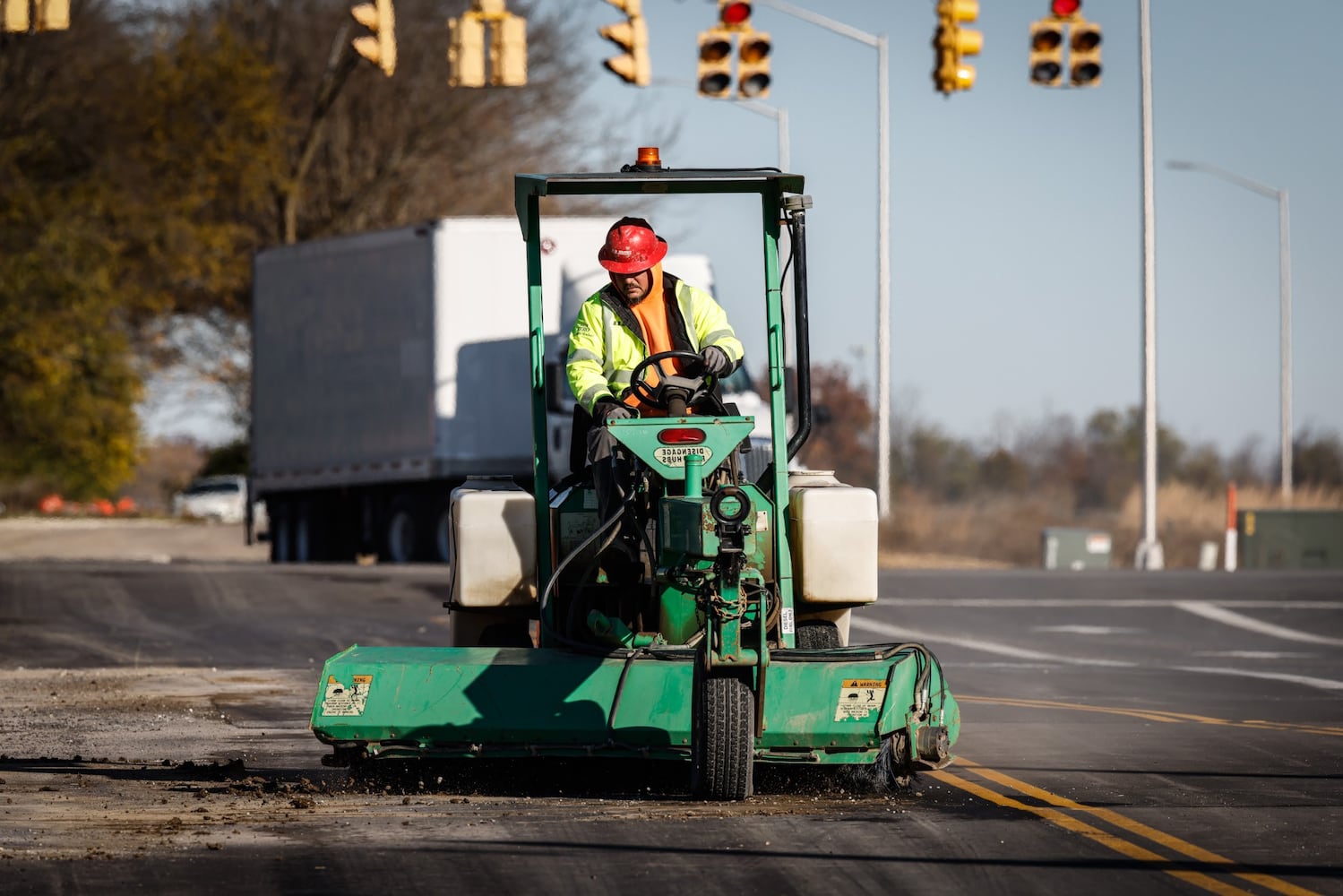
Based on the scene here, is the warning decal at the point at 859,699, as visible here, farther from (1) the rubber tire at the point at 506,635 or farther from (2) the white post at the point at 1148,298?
(2) the white post at the point at 1148,298

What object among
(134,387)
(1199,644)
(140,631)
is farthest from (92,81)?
(1199,644)

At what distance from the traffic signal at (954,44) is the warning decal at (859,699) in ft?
55.6

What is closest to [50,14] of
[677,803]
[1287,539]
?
[677,803]

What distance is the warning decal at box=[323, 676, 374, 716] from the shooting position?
8531 millimetres

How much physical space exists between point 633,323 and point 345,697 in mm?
1966

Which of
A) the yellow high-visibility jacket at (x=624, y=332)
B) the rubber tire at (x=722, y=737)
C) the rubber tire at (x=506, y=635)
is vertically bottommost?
the rubber tire at (x=722, y=737)

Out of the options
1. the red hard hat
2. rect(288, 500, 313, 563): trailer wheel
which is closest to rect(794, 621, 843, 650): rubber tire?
the red hard hat

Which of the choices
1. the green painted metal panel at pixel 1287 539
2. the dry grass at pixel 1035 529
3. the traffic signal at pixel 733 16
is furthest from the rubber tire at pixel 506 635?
the dry grass at pixel 1035 529

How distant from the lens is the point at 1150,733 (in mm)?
11352

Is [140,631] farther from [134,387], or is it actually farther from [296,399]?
[134,387]

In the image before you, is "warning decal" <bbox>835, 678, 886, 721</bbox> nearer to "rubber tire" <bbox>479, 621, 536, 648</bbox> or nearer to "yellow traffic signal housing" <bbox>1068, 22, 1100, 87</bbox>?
"rubber tire" <bbox>479, 621, 536, 648</bbox>

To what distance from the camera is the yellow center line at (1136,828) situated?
6777 mm

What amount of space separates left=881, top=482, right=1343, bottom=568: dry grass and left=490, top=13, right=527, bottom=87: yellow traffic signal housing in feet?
69.2

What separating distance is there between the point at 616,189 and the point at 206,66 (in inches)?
1383
